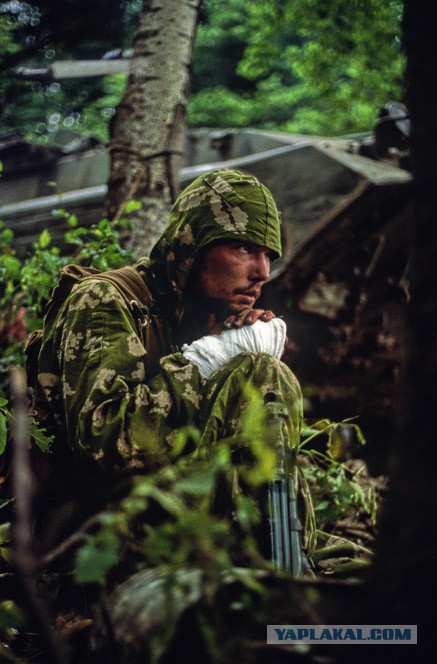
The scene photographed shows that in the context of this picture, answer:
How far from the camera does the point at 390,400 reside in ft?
19.0

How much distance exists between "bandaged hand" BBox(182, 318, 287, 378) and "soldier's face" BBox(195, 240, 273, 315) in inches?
8.2

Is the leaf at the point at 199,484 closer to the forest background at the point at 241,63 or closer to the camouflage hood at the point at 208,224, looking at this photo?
the camouflage hood at the point at 208,224

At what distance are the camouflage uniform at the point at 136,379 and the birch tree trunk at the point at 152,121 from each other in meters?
1.59

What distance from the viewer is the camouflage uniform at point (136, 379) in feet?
7.54

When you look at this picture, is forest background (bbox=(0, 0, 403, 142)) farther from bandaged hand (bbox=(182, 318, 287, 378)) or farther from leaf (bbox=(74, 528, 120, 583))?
leaf (bbox=(74, 528, 120, 583))

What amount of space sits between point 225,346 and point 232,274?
14.3 inches

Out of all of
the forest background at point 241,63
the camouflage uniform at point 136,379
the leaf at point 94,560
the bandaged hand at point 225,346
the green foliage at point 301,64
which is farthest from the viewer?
the green foliage at point 301,64

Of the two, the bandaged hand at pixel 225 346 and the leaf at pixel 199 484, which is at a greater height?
the leaf at pixel 199 484

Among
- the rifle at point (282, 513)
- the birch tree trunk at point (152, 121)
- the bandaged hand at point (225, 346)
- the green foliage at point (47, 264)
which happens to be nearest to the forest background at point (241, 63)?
the birch tree trunk at point (152, 121)

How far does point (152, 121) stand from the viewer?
14.9 feet

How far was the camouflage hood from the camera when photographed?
2.72m

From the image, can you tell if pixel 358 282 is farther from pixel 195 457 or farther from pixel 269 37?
pixel 269 37

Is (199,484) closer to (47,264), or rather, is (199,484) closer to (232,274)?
(232,274)

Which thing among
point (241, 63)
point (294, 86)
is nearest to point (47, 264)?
point (241, 63)
